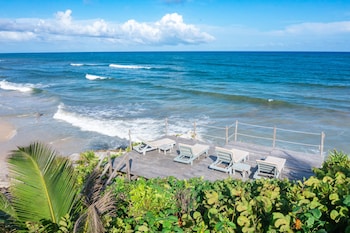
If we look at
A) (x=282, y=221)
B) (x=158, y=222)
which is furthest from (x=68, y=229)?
(x=282, y=221)

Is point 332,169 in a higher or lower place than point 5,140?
higher

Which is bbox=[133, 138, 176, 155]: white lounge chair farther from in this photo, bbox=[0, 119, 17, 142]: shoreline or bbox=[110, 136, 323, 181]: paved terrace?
bbox=[0, 119, 17, 142]: shoreline

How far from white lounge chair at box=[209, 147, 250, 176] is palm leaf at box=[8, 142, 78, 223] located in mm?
6533

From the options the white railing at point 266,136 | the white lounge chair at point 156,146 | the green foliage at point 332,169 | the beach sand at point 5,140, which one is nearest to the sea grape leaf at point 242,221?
the green foliage at point 332,169

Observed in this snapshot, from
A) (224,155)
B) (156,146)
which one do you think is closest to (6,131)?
(156,146)

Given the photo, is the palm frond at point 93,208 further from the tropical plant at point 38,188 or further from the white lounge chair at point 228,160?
the white lounge chair at point 228,160

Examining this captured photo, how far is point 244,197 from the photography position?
313cm

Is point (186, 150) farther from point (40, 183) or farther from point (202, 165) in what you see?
point (40, 183)

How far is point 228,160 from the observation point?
955cm

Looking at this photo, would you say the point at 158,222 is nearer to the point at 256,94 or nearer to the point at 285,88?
the point at 256,94

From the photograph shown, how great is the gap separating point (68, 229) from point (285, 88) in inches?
1419

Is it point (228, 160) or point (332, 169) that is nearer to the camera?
point (332, 169)

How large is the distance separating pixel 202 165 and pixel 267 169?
2.21 meters

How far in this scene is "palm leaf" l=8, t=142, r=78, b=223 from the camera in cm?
300
